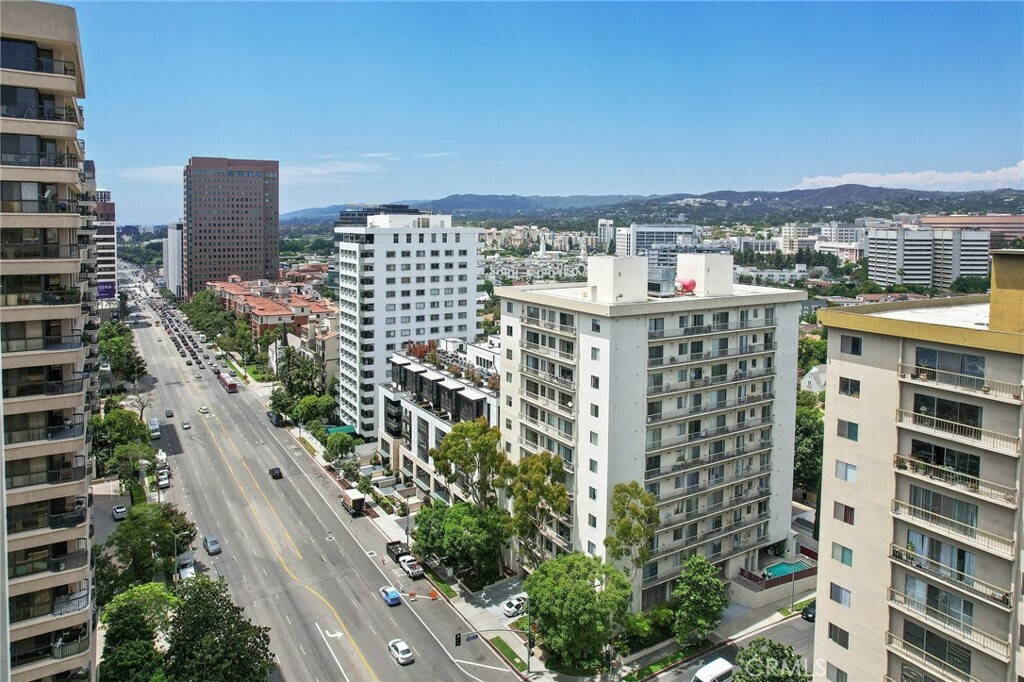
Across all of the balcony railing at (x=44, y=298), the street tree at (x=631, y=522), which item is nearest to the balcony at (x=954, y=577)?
the street tree at (x=631, y=522)

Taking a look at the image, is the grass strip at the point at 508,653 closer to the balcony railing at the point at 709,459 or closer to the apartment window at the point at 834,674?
the balcony railing at the point at 709,459

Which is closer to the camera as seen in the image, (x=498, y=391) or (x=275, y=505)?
(x=498, y=391)

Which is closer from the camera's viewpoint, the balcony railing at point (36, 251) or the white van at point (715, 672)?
the balcony railing at point (36, 251)

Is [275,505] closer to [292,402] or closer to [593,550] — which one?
[292,402]

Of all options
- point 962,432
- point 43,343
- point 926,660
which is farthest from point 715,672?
point 43,343

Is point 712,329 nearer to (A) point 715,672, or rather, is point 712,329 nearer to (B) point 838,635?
(A) point 715,672

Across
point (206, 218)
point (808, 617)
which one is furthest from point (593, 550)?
point (206, 218)

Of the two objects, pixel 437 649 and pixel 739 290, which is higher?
pixel 739 290
